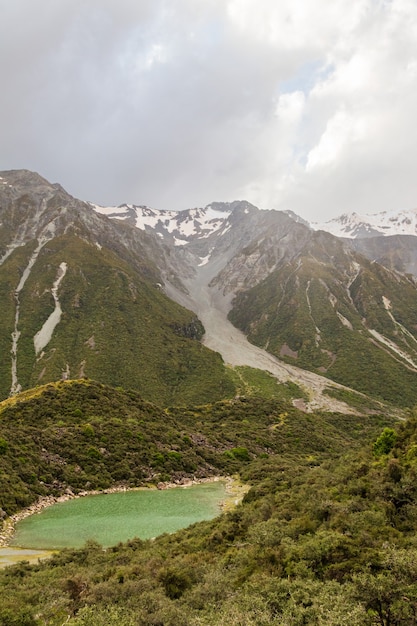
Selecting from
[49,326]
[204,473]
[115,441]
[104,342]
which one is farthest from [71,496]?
[49,326]

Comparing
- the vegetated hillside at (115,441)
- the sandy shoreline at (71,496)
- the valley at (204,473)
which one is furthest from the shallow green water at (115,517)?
the vegetated hillside at (115,441)

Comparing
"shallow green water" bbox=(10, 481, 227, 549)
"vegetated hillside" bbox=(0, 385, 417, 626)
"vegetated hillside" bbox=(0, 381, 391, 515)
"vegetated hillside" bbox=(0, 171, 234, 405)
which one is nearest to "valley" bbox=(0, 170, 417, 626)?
"vegetated hillside" bbox=(0, 385, 417, 626)

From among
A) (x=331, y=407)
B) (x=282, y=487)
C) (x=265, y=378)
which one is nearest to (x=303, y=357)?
(x=265, y=378)

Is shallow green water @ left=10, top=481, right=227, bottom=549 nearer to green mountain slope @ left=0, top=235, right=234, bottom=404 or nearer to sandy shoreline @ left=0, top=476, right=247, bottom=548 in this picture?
sandy shoreline @ left=0, top=476, right=247, bottom=548

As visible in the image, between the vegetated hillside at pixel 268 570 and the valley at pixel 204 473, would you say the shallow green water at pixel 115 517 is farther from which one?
the vegetated hillside at pixel 268 570

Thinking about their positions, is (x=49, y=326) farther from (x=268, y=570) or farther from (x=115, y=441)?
(x=268, y=570)

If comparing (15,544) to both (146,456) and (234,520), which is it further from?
(146,456)
